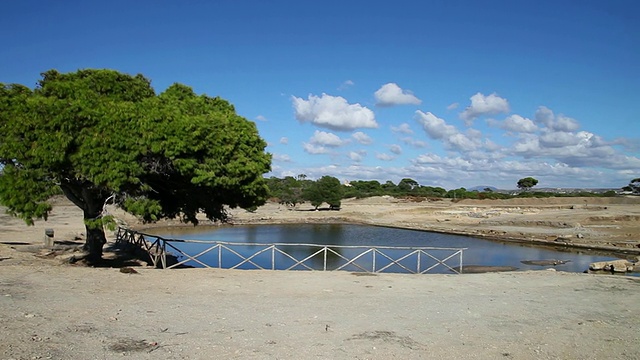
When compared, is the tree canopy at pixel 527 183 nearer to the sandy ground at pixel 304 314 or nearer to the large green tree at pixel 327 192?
the large green tree at pixel 327 192

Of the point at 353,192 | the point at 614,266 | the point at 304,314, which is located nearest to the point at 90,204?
the point at 304,314

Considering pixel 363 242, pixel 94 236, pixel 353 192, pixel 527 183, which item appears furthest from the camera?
pixel 527 183

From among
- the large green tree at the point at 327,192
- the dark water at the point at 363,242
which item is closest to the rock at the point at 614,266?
the dark water at the point at 363,242

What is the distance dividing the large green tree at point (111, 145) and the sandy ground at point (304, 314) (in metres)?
2.85

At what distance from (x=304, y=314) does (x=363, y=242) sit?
1342 inches

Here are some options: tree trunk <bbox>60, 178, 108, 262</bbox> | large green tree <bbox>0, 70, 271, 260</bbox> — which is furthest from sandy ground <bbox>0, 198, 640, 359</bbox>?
large green tree <bbox>0, 70, 271, 260</bbox>

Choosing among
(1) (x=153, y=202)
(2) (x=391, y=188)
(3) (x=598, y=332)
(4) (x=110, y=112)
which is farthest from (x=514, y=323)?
(2) (x=391, y=188)

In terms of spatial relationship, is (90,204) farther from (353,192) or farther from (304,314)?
(353,192)

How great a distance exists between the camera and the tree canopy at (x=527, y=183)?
488 feet

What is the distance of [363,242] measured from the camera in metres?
45.3

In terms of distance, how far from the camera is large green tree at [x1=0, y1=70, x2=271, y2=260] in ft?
49.9

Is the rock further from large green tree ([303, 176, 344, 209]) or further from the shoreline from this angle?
large green tree ([303, 176, 344, 209])

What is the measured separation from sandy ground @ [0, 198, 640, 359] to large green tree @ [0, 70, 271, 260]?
2.85 metres

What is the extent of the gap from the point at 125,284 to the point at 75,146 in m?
4.96
